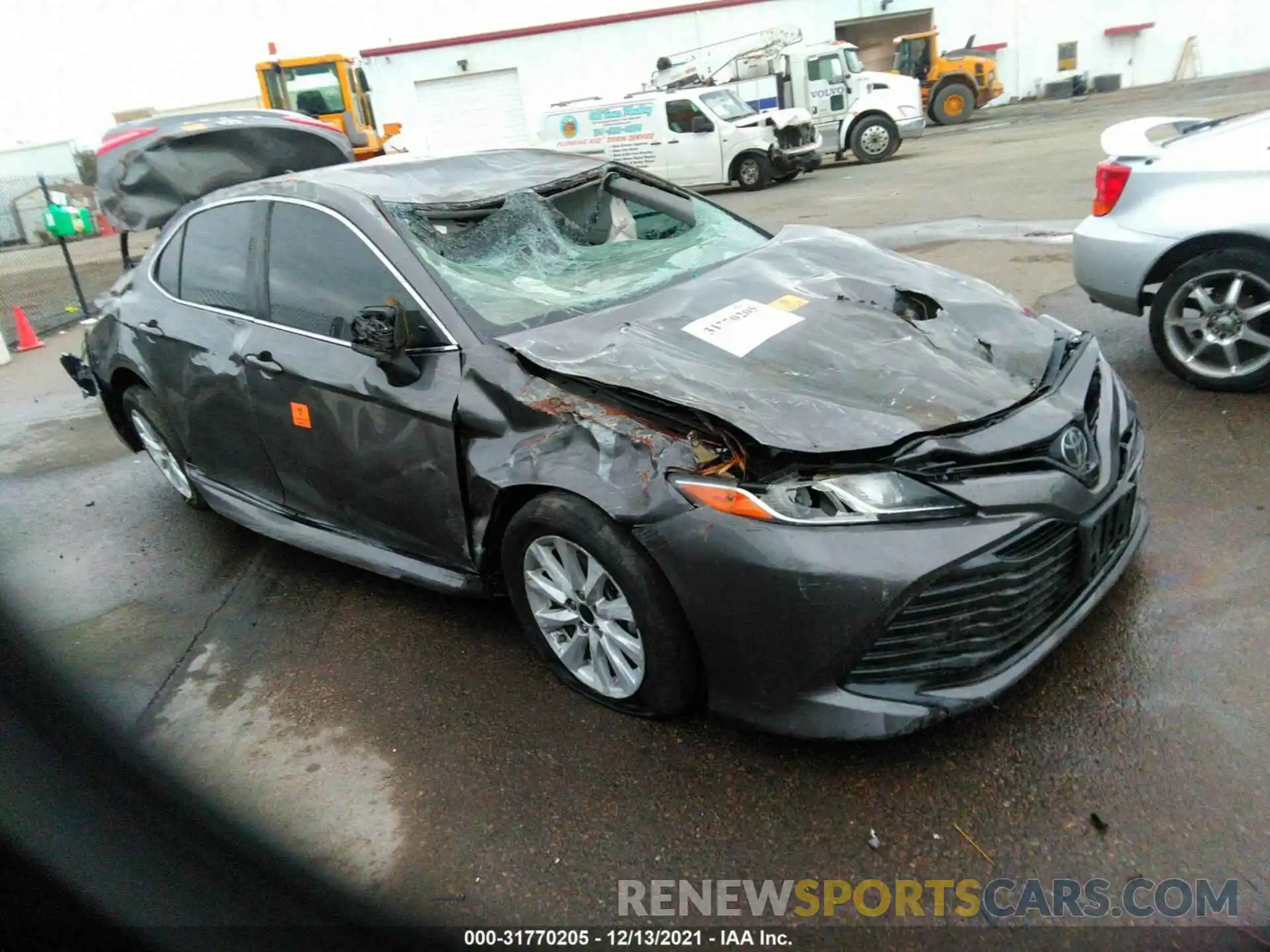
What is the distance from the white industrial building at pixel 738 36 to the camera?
30.2 metres

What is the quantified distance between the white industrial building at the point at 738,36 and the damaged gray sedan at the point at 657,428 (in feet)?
86.1

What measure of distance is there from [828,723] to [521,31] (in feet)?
104

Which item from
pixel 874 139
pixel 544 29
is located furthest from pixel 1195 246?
pixel 544 29

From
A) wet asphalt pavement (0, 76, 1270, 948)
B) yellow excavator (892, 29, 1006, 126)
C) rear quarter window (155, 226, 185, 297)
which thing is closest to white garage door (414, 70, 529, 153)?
yellow excavator (892, 29, 1006, 126)

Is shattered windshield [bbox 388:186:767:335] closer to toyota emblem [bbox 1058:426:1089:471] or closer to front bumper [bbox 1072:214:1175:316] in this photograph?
toyota emblem [bbox 1058:426:1089:471]

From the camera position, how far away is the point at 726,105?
1773 cm

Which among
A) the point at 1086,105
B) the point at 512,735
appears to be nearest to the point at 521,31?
the point at 1086,105

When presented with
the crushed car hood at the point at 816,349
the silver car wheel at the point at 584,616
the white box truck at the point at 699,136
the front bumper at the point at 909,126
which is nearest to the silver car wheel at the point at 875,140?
the front bumper at the point at 909,126

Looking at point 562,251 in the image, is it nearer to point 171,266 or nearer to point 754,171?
point 171,266

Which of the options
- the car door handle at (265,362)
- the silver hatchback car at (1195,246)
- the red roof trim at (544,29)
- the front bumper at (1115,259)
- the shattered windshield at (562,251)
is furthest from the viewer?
the red roof trim at (544,29)

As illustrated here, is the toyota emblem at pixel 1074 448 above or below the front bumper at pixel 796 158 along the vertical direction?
above

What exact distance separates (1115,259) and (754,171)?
1337 centimetres

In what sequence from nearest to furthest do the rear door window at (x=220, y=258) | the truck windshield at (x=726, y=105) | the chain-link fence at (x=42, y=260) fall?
1. the rear door window at (x=220, y=258)
2. the chain-link fence at (x=42, y=260)
3. the truck windshield at (x=726, y=105)

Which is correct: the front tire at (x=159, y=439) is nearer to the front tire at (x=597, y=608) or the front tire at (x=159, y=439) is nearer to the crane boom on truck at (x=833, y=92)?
the front tire at (x=597, y=608)
